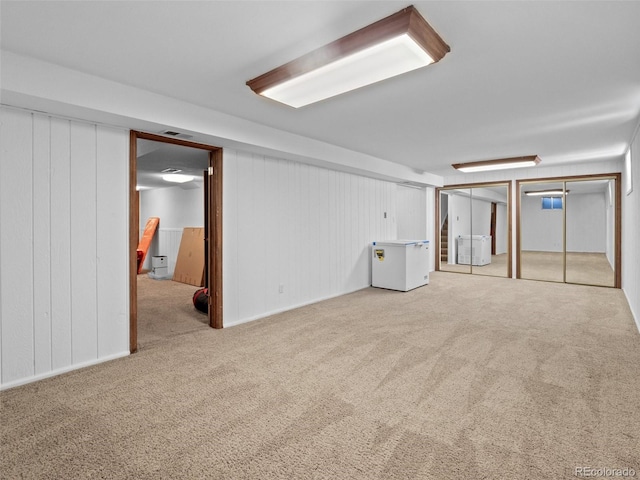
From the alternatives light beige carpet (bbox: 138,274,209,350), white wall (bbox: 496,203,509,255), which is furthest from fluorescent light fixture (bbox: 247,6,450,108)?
white wall (bbox: 496,203,509,255)

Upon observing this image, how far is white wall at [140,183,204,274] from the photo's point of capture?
300 inches

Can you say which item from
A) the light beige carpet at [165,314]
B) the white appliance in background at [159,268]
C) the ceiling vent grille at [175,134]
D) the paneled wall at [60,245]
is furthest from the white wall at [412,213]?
the paneled wall at [60,245]

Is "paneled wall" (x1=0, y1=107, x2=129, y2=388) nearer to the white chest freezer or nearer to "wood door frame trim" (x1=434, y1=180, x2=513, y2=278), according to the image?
the white chest freezer

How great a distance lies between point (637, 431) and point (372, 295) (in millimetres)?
3715

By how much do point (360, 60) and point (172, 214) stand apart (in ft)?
23.9

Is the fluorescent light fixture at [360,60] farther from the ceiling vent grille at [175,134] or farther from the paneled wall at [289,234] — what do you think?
the paneled wall at [289,234]

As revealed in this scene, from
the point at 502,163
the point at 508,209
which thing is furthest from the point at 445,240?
the point at 502,163

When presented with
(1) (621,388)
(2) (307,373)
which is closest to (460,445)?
(2) (307,373)

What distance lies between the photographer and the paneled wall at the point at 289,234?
13.1ft

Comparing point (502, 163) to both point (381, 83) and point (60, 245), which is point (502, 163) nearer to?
point (381, 83)

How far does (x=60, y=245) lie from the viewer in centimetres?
269

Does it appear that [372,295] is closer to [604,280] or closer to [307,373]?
[307,373]

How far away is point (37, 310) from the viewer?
8.48 feet

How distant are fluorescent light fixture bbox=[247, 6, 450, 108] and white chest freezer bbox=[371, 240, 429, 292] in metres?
3.68
